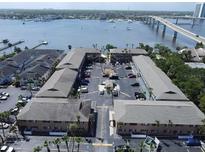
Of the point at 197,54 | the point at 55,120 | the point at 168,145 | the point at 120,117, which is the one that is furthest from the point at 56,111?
the point at 197,54

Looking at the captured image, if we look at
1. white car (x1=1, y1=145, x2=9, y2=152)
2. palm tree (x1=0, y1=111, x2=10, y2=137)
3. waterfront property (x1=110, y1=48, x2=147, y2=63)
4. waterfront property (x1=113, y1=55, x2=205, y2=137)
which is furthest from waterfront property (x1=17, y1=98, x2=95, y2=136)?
waterfront property (x1=110, y1=48, x2=147, y2=63)

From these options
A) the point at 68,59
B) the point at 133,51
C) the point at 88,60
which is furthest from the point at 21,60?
the point at 133,51

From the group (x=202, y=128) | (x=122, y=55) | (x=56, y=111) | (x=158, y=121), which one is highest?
(x=56, y=111)

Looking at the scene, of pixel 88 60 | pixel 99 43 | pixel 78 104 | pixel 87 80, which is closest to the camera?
pixel 78 104

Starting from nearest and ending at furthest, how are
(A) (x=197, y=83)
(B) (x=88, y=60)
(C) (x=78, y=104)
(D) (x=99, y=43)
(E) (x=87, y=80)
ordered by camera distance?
(C) (x=78, y=104)
(A) (x=197, y=83)
(E) (x=87, y=80)
(B) (x=88, y=60)
(D) (x=99, y=43)

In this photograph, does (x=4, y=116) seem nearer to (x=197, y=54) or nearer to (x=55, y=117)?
(x=55, y=117)

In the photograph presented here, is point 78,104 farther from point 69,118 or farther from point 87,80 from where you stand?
point 87,80
